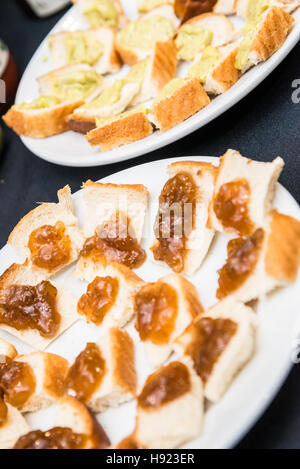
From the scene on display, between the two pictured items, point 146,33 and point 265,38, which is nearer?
point 265,38

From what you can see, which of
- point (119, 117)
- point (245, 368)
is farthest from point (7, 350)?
point (119, 117)

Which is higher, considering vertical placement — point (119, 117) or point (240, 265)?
point (119, 117)

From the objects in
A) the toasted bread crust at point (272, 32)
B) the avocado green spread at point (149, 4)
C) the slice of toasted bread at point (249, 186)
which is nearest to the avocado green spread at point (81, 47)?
the avocado green spread at point (149, 4)

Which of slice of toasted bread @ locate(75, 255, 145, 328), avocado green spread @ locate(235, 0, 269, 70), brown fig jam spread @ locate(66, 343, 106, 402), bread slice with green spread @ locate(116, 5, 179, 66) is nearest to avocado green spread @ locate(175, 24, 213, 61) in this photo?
bread slice with green spread @ locate(116, 5, 179, 66)

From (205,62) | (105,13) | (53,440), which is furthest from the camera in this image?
(105,13)

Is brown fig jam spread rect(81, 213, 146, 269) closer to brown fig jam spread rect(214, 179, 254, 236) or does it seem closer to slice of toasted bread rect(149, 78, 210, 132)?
brown fig jam spread rect(214, 179, 254, 236)

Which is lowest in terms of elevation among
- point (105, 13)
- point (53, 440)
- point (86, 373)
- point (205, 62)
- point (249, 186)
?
point (53, 440)

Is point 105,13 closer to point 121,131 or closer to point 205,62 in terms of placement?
point 205,62
